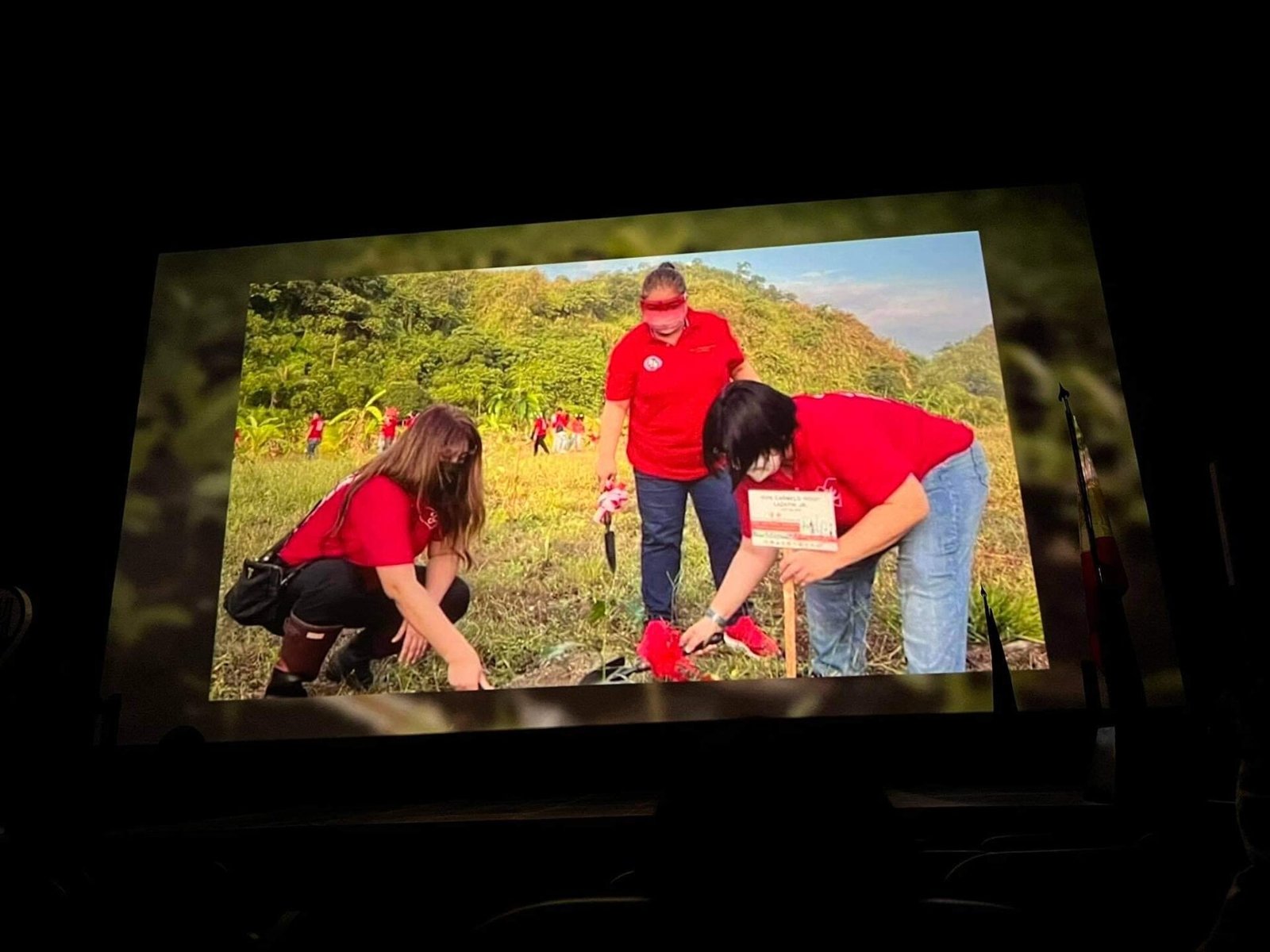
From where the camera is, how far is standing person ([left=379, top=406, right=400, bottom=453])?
3.31 m

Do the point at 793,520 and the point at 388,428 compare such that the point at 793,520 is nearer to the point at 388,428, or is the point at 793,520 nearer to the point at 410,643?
the point at 410,643

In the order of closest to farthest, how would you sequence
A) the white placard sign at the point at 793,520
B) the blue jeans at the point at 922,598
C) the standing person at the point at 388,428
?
the blue jeans at the point at 922,598 → the white placard sign at the point at 793,520 → the standing person at the point at 388,428

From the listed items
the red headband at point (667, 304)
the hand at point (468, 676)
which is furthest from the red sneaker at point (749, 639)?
the red headband at point (667, 304)

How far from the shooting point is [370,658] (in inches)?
122

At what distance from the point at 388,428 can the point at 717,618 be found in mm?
1401

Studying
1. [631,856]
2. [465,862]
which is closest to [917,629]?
[631,856]

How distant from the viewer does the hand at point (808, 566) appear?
302 cm

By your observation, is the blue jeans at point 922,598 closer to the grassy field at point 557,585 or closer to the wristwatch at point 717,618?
the grassy field at point 557,585

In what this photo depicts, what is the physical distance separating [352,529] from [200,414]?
843 millimetres

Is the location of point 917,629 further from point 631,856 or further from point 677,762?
point 677,762

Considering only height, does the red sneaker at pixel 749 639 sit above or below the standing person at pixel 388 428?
below

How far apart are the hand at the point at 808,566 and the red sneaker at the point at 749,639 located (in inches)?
7.5

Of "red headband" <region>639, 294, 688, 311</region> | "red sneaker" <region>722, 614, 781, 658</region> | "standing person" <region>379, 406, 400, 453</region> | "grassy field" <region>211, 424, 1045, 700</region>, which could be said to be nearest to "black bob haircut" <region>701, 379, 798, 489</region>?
"grassy field" <region>211, 424, 1045, 700</region>

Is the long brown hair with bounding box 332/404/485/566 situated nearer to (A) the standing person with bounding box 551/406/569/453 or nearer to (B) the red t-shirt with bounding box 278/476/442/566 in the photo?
(B) the red t-shirt with bounding box 278/476/442/566
